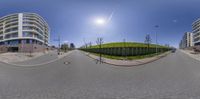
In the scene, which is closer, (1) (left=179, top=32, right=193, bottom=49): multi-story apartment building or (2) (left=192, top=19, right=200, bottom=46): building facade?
(2) (left=192, top=19, right=200, bottom=46): building facade

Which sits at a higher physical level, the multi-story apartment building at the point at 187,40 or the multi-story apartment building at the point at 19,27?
the multi-story apartment building at the point at 19,27

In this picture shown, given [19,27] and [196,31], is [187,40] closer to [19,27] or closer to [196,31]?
[196,31]

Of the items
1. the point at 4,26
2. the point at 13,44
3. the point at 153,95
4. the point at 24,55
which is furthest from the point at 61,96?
the point at 24,55

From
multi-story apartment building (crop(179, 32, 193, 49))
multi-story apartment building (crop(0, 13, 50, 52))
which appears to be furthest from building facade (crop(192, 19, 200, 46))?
multi-story apartment building (crop(0, 13, 50, 52))

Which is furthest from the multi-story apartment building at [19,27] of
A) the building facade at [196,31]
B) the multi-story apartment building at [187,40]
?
the building facade at [196,31]

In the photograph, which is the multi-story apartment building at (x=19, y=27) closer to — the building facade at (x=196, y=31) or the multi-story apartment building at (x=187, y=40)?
the multi-story apartment building at (x=187, y=40)

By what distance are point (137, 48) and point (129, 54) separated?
5.51 ft

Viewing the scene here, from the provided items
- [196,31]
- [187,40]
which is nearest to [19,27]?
[187,40]

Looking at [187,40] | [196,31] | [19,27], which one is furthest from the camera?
[19,27]

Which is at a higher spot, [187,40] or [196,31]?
[196,31]

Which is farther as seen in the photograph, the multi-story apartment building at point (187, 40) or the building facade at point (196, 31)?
the multi-story apartment building at point (187, 40)

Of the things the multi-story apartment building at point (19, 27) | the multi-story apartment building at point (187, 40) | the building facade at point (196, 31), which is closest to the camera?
the building facade at point (196, 31)

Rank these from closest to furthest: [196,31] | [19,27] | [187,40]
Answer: [196,31], [187,40], [19,27]

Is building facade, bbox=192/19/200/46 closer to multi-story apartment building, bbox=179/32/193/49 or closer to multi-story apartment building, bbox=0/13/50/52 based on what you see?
multi-story apartment building, bbox=179/32/193/49
